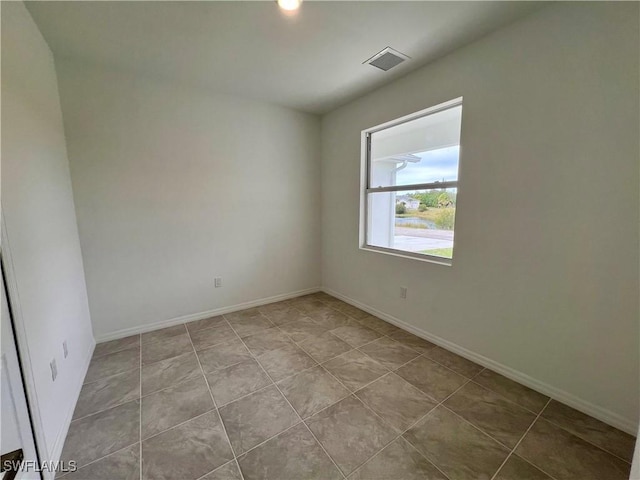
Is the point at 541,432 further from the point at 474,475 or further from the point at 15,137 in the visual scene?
the point at 15,137

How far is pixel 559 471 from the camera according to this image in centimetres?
130

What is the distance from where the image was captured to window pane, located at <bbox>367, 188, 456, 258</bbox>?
7.98ft

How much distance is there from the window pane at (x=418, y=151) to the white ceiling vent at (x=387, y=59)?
22.9 inches

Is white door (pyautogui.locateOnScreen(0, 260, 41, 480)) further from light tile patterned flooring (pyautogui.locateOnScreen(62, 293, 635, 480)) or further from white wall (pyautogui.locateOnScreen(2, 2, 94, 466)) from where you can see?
light tile patterned flooring (pyautogui.locateOnScreen(62, 293, 635, 480))

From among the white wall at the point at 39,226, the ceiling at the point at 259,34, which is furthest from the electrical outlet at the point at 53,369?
the ceiling at the point at 259,34

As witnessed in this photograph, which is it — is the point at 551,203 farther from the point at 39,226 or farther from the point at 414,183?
the point at 39,226

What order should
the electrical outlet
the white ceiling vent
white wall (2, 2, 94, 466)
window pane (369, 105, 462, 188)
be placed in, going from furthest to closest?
window pane (369, 105, 462, 188), the white ceiling vent, the electrical outlet, white wall (2, 2, 94, 466)

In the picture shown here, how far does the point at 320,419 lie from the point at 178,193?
8.29 feet

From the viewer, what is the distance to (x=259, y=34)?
1938mm

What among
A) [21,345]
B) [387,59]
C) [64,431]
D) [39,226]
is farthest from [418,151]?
[64,431]

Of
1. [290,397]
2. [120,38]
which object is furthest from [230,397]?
[120,38]

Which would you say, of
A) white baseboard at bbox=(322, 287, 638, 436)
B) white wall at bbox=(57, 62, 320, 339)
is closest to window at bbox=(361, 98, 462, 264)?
white baseboard at bbox=(322, 287, 638, 436)

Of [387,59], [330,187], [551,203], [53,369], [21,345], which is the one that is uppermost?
[387,59]

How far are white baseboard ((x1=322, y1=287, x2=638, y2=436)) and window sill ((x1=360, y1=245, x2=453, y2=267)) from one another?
2.35 feet
